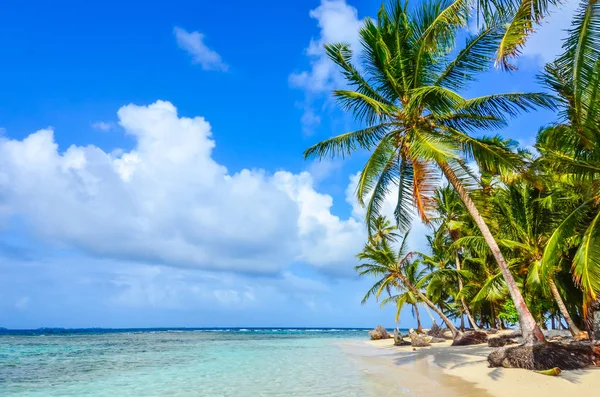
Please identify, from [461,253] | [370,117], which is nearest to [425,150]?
[370,117]

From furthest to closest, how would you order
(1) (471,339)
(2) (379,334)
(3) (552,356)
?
(2) (379,334) < (1) (471,339) < (3) (552,356)

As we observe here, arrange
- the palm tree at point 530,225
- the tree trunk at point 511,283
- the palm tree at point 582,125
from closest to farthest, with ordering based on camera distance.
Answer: the palm tree at point 582,125 → the tree trunk at point 511,283 → the palm tree at point 530,225

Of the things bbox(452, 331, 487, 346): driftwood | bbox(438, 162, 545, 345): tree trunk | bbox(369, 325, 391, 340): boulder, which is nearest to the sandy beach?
bbox(438, 162, 545, 345): tree trunk

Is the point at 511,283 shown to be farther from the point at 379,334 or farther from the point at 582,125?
the point at 379,334

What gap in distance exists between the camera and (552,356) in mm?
9688

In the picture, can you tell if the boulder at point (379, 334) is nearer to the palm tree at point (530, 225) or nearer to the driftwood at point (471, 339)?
the driftwood at point (471, 339)

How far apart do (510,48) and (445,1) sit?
207 centimetres

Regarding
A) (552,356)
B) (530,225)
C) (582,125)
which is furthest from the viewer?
(530,225)

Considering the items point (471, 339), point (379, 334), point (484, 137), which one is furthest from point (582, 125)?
point (379, 334)

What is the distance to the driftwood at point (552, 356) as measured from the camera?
376 inches

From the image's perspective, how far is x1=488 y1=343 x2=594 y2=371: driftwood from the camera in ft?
31.4

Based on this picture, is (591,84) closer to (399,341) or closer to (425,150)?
(425,150)

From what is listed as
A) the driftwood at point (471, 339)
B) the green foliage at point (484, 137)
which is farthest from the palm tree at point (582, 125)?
the driftwood at point (471, 339)

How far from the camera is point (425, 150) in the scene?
376 inches
